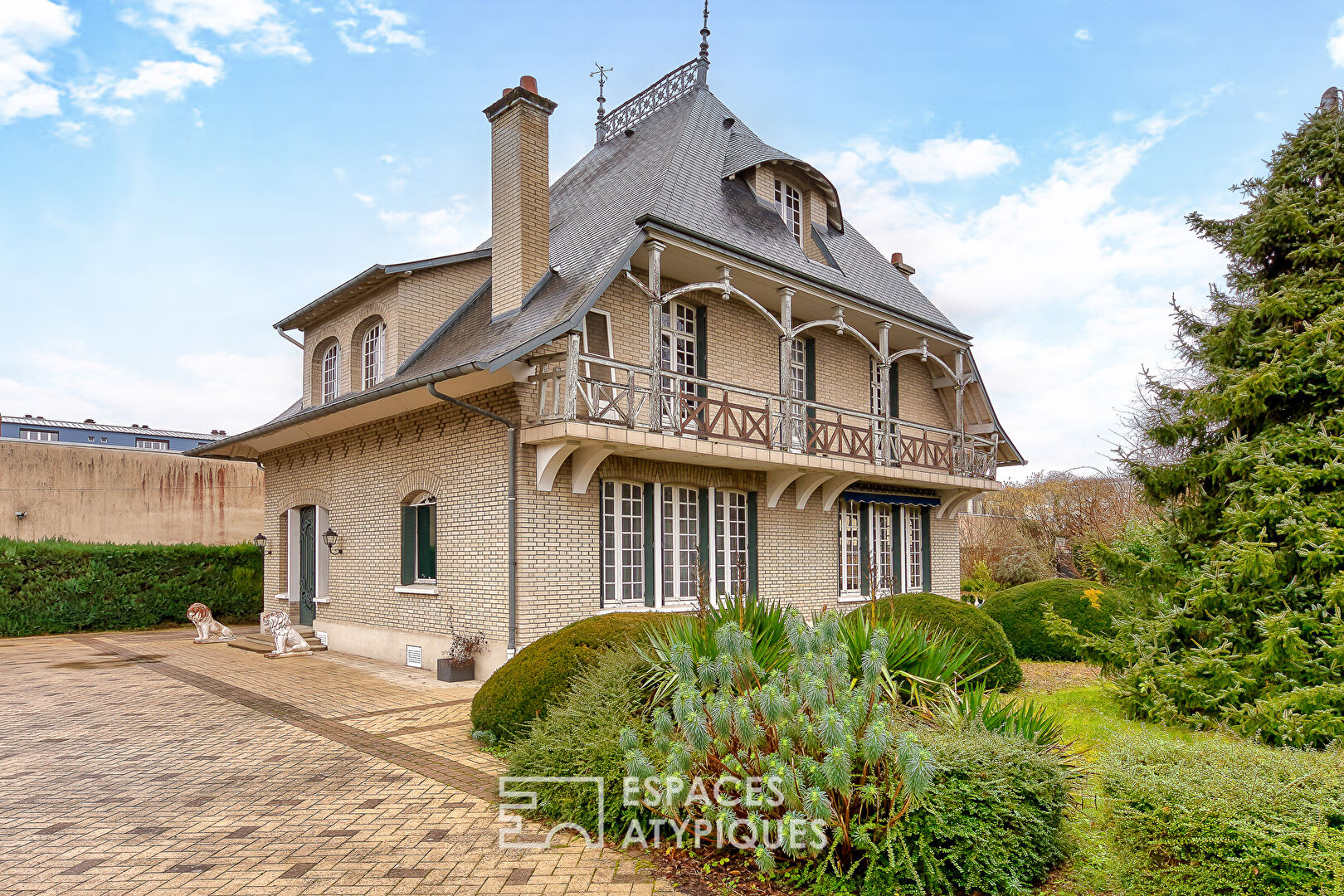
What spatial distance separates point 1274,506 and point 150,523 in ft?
81.9

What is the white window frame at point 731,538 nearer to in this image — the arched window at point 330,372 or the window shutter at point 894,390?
the window shutter at point 894,390

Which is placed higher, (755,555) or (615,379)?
(615,379)

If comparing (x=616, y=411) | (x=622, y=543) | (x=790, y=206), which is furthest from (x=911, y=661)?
(x=790, y=206)

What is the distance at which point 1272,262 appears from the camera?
24.1 feet

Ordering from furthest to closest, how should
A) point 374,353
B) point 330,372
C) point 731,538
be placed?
point 330,372, point 374,353, point 731,538

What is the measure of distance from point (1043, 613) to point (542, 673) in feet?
33.2

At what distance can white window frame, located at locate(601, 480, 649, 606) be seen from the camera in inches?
449

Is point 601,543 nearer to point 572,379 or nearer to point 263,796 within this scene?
point 572,379

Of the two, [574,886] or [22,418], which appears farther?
[22,418]

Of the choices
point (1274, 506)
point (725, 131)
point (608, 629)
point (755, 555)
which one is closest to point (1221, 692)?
point (1274, 506)

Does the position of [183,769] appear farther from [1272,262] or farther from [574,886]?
[1272,262]

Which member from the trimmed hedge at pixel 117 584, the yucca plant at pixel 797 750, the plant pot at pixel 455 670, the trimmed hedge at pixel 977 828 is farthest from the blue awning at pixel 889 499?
the trimmed hedge at pixel 117 584

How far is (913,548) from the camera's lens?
17.6 m

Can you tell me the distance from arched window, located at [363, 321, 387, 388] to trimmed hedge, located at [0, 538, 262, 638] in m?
8.46
